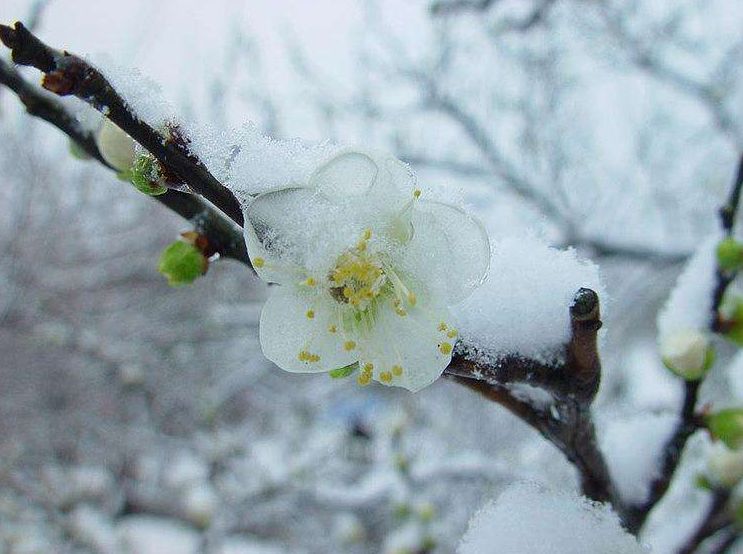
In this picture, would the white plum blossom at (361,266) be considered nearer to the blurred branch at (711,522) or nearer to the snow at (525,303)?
the snow at (525,303)

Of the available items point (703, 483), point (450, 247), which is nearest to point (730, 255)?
point (703, 483)

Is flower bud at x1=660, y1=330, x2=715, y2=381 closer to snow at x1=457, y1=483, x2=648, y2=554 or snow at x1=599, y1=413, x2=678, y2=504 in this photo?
snow at x1=599, y1=413, x2=678, y2=504

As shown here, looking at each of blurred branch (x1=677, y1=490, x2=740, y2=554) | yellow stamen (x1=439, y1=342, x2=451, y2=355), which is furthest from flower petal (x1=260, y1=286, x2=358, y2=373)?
blurred branch (x1=677, y1=490, x2=740, y2=554)

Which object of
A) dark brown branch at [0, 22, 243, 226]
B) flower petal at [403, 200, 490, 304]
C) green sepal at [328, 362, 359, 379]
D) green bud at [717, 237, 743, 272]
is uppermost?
dark brown branch at [0, 22, 243, 226]

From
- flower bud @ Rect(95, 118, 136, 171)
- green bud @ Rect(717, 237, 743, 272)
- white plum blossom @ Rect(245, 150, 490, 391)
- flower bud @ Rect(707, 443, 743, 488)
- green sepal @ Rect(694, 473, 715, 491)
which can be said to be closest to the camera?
white plum blossom @ Rect(245, 150, 490, 391)

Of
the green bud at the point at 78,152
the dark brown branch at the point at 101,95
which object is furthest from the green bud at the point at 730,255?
the green bud at the point at 78,152

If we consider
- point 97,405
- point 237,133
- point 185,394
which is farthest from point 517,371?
point 97,405

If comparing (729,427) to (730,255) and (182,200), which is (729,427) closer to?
(730,255)
